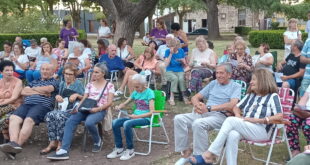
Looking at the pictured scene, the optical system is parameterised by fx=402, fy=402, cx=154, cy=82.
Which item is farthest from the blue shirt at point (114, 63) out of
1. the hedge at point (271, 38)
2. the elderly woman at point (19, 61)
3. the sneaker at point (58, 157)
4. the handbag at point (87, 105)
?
the hedge at point (271, 38)

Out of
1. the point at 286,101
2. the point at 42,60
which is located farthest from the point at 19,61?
the point at 286,101

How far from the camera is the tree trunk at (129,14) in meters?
11.0

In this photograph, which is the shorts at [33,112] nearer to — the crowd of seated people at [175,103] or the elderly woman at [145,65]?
the crowd of seated people at [175,103]

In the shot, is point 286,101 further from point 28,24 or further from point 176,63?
point 28,24

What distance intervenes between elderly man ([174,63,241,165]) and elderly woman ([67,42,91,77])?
4190 millimetres

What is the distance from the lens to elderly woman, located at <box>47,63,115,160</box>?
17.1 feet

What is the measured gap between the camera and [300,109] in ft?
14.6

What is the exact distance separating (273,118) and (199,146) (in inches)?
33.7

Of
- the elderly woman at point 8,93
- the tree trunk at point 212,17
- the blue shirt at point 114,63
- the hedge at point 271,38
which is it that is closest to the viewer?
the elderly woman at point 8,93

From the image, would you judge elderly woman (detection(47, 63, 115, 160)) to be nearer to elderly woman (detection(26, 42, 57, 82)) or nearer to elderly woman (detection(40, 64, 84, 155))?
elderly woman (detection(40, 64, 84, 155))

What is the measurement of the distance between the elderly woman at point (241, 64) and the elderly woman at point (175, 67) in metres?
1.23

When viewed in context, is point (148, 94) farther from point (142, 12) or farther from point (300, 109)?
point (142, 12)

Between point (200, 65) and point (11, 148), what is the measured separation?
4184mm

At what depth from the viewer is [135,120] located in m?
5.17
